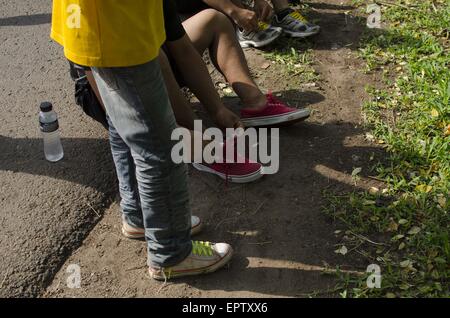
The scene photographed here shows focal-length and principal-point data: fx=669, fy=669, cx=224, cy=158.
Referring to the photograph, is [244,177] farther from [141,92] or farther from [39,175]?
[141,92]

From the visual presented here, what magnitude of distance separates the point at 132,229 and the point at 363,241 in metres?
1.12

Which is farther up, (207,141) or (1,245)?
(207,141)

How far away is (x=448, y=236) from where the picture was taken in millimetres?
3180

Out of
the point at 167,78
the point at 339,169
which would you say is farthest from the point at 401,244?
the point at 167,78

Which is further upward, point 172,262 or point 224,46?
point 224,46

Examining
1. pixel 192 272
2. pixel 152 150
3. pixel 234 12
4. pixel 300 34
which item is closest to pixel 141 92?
pixel 152 150

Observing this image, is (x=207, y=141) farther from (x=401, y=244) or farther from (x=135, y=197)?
(x=401, y=244)

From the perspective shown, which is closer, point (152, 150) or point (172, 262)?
point (152, 150)

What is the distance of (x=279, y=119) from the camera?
12.8 feet

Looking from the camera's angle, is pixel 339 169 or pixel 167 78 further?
pixel 339 169

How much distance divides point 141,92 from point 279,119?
1576 mm

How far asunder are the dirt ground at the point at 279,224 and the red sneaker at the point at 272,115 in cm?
14

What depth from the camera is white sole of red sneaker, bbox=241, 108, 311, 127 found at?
387 cm

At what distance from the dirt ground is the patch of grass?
11cm
